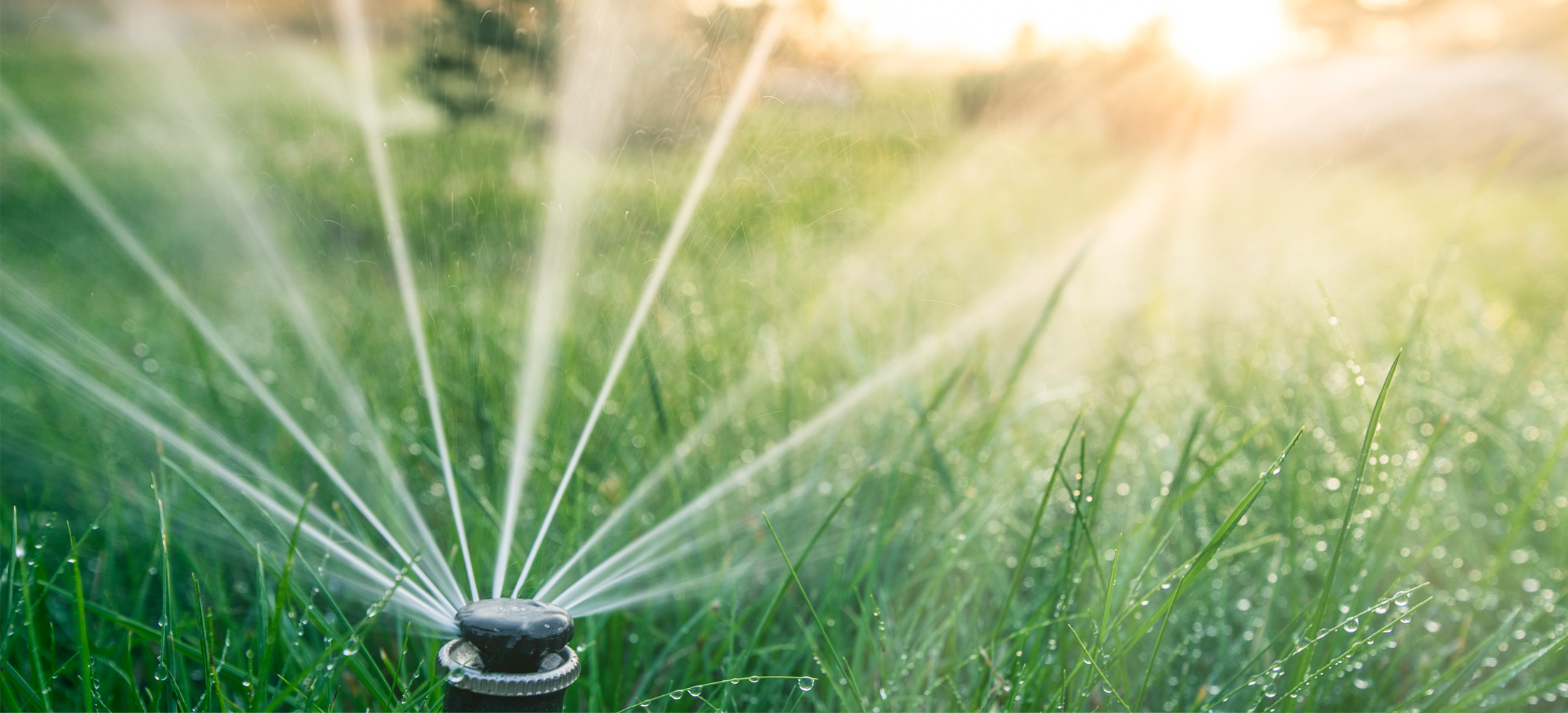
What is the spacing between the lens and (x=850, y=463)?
4.26ft

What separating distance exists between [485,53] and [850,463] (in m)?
0.92

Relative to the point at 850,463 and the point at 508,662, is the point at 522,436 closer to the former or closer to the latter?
the point at 850,463

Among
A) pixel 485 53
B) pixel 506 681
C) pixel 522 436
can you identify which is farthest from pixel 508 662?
pixel 485 53

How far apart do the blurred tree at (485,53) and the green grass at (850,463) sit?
0.13m

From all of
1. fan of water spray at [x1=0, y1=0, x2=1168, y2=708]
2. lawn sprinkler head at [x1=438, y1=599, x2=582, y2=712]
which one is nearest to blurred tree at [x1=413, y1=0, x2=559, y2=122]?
fan of water spray at [x1=0, y1=0, x2=1168, y2=708]

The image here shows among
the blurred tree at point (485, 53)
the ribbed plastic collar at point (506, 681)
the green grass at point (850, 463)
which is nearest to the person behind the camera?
the ribbed plastic collar at point (506, 681)

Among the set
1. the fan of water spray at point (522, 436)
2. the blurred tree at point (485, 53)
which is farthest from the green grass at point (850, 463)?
the blurred tree at point (485, 53)

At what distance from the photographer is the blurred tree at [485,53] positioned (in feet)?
4.19

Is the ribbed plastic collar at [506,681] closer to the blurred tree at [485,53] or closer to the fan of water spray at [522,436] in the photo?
the fan of water spray at [522,436]

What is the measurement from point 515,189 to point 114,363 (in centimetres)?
88

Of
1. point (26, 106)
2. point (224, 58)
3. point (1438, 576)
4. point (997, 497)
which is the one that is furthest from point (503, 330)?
point (26, 106)

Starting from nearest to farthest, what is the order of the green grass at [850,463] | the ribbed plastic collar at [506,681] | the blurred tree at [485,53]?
the ribbed plastic collar at [506,681]
the green grass at [850,463]
the blurred tree at [485,53]

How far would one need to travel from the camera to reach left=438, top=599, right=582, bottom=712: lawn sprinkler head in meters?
0.59

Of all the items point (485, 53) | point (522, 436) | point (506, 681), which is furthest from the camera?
point (485, 53)
